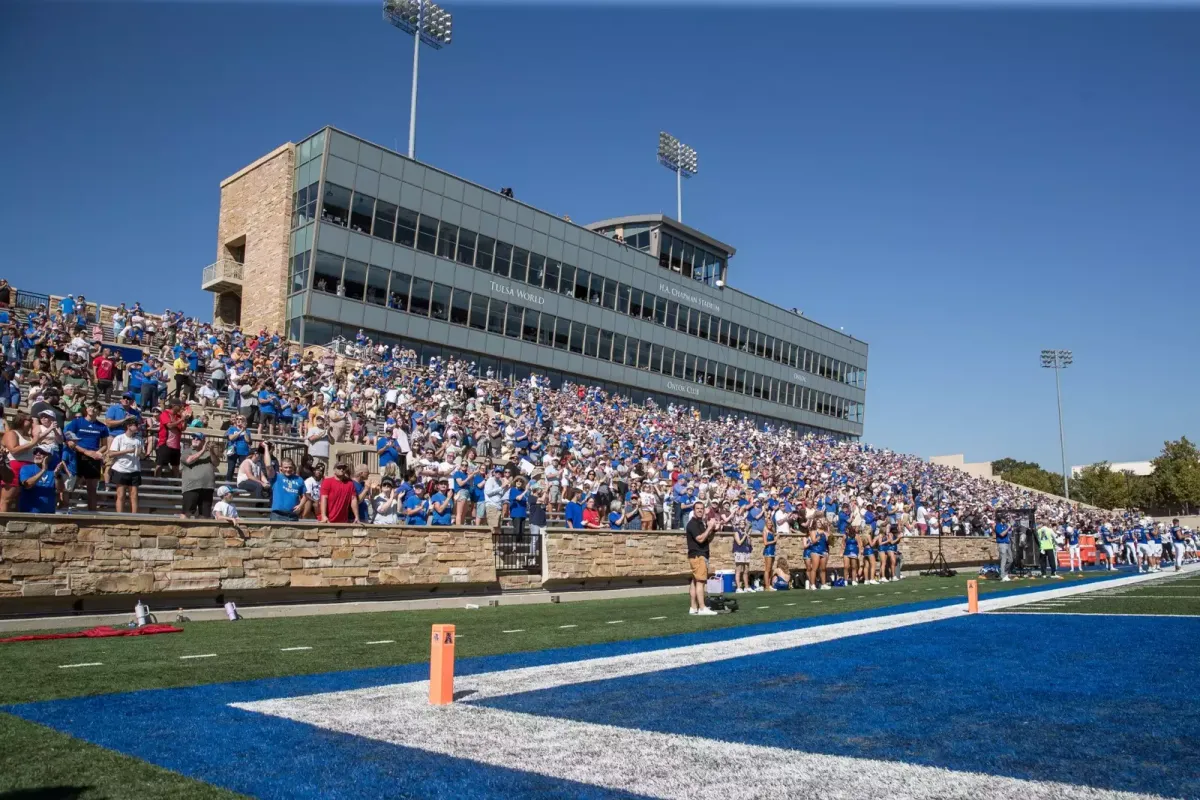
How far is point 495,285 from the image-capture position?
138ft

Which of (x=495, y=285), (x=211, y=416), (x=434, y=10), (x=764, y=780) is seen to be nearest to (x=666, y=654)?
(x=764, y=780)

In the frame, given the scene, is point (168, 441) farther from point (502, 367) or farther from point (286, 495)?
point (502, 367)

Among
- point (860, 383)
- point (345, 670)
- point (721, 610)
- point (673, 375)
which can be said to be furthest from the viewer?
point (860, 383)

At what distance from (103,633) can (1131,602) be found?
629 inches

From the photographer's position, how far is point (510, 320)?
42688 millimetres

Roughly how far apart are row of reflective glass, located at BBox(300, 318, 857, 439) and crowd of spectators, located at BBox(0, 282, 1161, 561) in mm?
1524

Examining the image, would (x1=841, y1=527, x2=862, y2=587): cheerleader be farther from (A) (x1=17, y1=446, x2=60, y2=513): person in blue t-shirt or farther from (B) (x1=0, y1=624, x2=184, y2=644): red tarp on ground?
(A) (x1=17, y1=446, x2=60, y2=513): person in blue t-shirt

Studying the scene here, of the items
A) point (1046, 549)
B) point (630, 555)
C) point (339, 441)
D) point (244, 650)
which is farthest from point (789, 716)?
point (1046, 549)

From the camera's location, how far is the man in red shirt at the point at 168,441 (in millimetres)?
15805

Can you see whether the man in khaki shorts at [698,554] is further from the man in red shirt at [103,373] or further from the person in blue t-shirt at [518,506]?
the man in red shirt at [103,373]

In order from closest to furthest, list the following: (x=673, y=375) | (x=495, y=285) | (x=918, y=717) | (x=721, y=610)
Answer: (x=918, y=717) → (x=721, y=610) → (x=495, y=285) → (x=673, y=375)

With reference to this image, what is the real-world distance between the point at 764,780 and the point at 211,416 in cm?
1898

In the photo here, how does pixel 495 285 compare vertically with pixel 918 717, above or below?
above

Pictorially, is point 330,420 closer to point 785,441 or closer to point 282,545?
point 282,545
